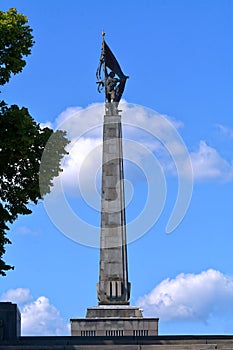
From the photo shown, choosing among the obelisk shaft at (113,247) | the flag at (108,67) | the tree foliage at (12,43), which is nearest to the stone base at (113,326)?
the obelisk shaft at (113,247)

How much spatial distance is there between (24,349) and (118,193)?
70.3 ft

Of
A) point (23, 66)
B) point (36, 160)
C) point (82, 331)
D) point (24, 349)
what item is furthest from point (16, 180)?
point (82, 331)

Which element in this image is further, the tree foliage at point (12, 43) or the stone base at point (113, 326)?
the stone base at point (113, 326)

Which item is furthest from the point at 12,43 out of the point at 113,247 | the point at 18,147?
the point at 113,247

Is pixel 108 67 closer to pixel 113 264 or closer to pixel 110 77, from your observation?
pixel 110 77

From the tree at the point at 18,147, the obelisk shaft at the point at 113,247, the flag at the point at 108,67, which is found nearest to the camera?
the tree at the point at 18,147

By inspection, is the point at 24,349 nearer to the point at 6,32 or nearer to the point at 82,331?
the point at 6,32

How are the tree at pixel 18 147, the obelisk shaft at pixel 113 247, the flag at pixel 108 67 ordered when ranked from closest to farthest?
the tree at pixel 18 147, the obelisk shaft at pixel 113 247, the flag at pixel 108 67

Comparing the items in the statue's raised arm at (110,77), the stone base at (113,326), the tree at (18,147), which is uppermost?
the statue's raised arm at (110,77)

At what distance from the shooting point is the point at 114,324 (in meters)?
42.4

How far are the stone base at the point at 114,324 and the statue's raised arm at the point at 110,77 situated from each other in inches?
419

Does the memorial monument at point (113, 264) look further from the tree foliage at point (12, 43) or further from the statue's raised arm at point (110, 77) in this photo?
the tree foliage at point (12, 43)

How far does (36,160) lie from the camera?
93.6 ft

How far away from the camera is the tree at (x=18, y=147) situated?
2777cm
